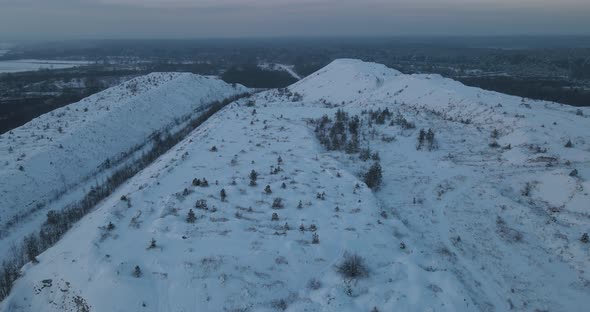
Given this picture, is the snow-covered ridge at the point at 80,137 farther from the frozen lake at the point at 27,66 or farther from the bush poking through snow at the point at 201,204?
the frozen lake at the point at 27,66

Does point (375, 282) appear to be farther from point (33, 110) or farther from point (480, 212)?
point (33, 110)

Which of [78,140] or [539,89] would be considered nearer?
[78,140]

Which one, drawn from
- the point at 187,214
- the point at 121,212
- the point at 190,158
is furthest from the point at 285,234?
the point at 190,158

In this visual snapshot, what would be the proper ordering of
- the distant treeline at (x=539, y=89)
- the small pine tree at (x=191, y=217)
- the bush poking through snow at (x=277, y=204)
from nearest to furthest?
the small pine tree at (x=191, y=217), the bush poking through snow at (x=277, y=204), the distant treeline at (x=539, y=89)

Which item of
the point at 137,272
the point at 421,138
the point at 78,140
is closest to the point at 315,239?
the point at 137,272

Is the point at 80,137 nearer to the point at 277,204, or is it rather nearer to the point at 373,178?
the point at 277,204

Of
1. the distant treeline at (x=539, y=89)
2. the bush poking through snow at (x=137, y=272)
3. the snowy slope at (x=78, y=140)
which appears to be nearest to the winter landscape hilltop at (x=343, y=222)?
the bush poking through snow at (x=137, y=272)
